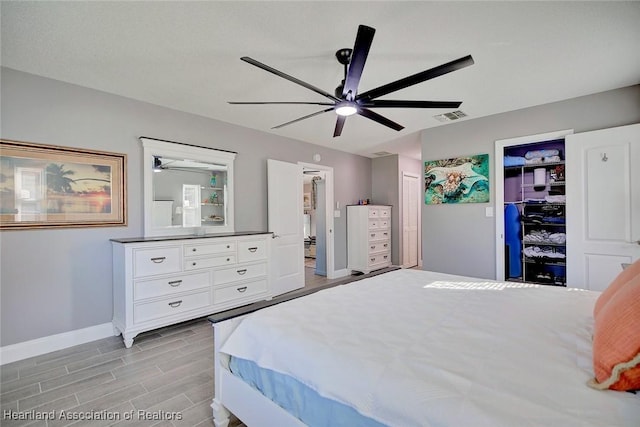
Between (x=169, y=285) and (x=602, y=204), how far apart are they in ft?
14.6

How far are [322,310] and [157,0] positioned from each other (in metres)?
2.08

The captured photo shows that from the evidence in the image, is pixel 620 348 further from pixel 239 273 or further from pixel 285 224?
pixel 285 224

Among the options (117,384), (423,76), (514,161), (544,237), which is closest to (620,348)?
(423,76)

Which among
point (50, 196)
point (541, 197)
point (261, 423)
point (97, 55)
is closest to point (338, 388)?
point (261, 423)

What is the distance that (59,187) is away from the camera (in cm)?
264


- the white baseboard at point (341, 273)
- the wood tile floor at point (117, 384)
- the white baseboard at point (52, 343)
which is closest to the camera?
the wood tile floor at point (117, 384)

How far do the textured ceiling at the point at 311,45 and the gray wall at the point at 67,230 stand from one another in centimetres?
17

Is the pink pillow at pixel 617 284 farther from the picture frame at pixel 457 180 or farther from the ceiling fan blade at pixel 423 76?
the picture frame at pixel 457 180

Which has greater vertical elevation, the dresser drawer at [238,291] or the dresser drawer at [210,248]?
the dresser drawer at [210,248]

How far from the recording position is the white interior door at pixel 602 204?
2717mm

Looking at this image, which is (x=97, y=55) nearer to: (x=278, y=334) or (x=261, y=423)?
(x=278, y=334)

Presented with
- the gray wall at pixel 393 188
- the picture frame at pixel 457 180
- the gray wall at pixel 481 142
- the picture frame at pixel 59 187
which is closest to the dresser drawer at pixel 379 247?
the gray wall at pixel 393 188

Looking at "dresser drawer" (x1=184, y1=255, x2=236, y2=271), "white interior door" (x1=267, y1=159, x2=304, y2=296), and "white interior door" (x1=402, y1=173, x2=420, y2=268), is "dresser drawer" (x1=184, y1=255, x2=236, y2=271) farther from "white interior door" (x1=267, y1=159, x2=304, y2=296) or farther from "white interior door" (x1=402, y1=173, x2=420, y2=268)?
"white interior door" (x1=402, y1=173, x2=420, y2=268)

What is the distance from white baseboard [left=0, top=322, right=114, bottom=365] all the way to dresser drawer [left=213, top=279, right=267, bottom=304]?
106 cm
